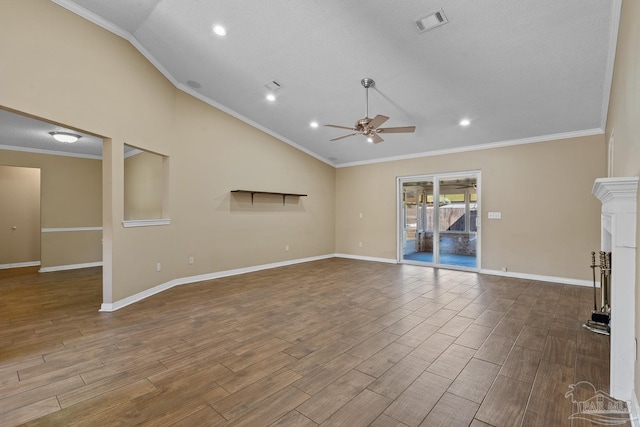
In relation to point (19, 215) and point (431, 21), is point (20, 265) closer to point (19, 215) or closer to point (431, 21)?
point (19, 215)

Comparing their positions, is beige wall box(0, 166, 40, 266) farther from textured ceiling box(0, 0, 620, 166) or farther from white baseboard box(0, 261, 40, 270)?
textured ceiling box(0, 0, 620, 166)

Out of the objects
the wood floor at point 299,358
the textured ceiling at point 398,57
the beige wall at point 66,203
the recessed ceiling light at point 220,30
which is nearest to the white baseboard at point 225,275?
the wood floor at point 299,358

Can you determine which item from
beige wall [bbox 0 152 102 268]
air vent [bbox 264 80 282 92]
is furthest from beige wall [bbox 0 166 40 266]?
air vent [bbox 264 80 282 92]

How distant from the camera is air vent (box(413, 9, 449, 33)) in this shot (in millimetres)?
2752

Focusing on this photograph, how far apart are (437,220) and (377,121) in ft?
12.0

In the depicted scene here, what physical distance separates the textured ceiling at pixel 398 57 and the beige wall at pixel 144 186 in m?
2.13

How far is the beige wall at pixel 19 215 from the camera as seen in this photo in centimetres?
621

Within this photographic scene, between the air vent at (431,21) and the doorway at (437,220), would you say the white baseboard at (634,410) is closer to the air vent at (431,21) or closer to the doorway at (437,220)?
the air vent at (431,21)

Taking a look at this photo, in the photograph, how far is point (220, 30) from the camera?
3436 millimetres

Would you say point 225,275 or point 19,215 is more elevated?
point 19,215

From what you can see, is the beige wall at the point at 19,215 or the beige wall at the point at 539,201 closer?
the beige wall at the point at 539,201

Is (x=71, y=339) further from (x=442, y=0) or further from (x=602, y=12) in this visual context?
(x=602, y=12)

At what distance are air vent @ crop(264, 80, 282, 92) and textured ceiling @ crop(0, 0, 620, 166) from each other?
78 mm

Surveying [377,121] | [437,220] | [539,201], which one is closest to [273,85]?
[377,121]
